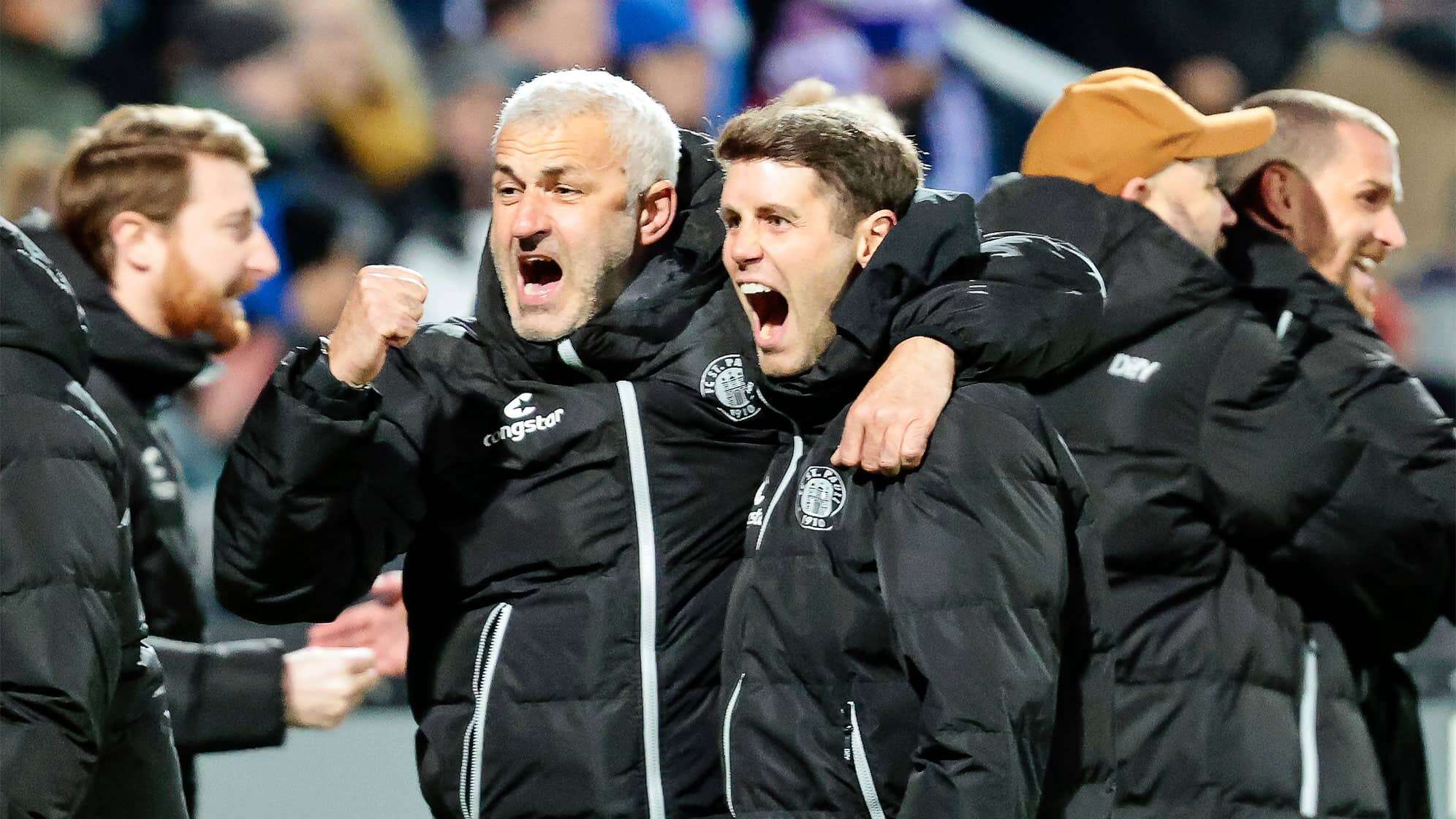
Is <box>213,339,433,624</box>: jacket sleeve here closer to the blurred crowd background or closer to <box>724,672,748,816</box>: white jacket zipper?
<box>724,672,748,816</box>: white jacket zipper

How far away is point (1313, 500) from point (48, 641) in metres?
1.89

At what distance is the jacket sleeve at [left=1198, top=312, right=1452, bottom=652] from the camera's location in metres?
2.97

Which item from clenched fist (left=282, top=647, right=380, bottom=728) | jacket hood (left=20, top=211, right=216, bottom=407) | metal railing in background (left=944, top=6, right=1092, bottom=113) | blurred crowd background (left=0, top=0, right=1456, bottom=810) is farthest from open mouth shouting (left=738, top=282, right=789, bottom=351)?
metal railing in background (left=944, top=6, right=1092, bottom=113)

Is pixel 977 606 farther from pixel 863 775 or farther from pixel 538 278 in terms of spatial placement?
pixel 538 278

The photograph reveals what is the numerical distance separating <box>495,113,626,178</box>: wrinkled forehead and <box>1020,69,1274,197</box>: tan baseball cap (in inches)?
32.1

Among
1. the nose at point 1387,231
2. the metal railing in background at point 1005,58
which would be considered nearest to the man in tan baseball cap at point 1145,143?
the nose at point 1387,231

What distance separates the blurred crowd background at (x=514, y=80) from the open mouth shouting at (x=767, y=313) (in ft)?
Result: 8.50

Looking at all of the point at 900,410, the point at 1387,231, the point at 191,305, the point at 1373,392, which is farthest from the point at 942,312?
the point at 191,305

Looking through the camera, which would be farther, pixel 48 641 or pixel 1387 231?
pixel 1387 231

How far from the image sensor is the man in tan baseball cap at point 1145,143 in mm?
3133

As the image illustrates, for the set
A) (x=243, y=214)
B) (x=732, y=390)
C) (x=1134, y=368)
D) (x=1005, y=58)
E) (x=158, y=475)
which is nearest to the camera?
(x=732, y=390)

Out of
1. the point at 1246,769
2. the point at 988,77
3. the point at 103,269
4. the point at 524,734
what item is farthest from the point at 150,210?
the point at 988,77

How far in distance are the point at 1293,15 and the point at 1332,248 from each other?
134 inches

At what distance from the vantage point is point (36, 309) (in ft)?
8.09
